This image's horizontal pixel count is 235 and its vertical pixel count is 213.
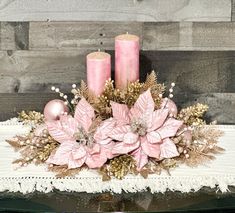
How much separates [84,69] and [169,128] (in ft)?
1.19

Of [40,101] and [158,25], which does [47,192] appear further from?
[158,25]

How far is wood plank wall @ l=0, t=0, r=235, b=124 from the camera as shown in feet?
4.36

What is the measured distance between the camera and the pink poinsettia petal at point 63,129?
1.10 m

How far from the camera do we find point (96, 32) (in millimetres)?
1348

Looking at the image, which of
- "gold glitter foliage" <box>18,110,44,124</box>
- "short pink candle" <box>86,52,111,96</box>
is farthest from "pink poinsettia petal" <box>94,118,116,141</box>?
"gold glitter foliage" <box>18,110,44,124</box>

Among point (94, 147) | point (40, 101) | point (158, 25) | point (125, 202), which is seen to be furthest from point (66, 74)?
point (125, 202)

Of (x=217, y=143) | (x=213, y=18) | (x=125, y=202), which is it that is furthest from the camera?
(x=213, y=18)

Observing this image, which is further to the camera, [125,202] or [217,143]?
[217,143]

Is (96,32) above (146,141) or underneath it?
above

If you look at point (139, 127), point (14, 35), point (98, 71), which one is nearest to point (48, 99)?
point (14, 35)

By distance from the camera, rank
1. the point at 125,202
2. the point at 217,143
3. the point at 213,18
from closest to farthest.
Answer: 1. the point at 125,202
2. the point at 217,143
3. the point at 213,18

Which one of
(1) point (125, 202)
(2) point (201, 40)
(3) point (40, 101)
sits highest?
(2) point (201, 40)

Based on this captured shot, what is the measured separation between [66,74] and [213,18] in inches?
14.8

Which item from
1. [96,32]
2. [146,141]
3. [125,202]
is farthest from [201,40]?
[125,202]
